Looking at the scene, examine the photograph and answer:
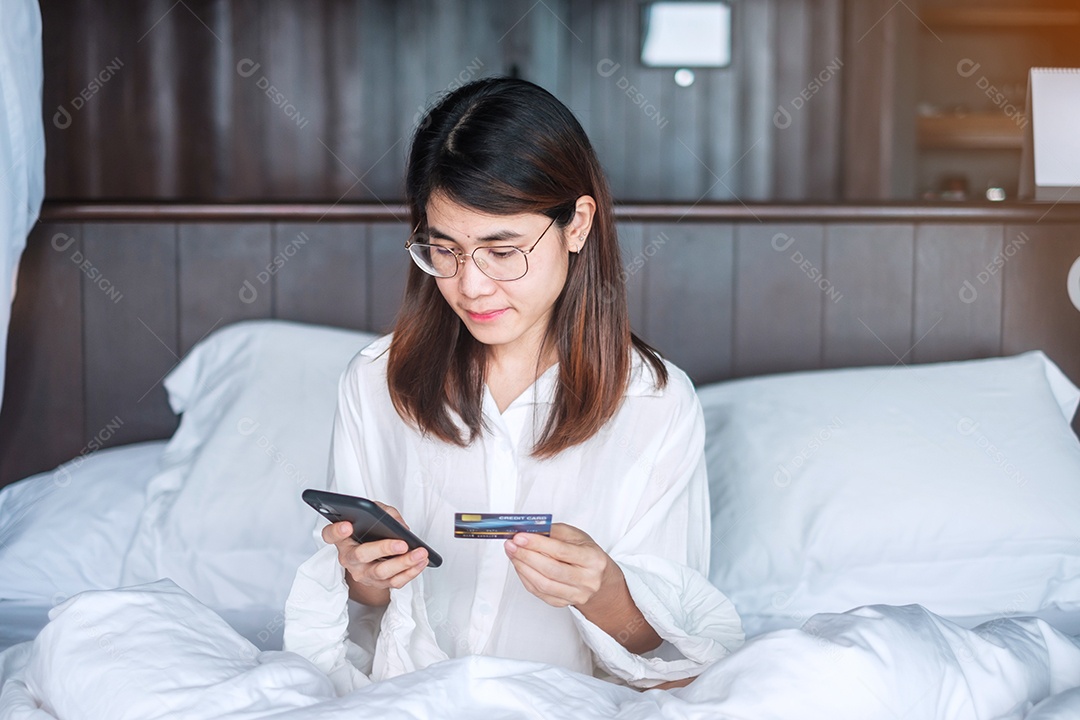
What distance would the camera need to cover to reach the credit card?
103 cm

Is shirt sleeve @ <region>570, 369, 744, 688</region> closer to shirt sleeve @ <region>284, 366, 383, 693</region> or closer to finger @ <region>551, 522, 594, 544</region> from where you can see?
finger @ <region>551, 522, 594, 544</region>

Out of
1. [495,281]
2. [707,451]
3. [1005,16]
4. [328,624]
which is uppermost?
[1005,16]

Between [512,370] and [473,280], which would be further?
[512,370]

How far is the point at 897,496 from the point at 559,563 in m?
0.67

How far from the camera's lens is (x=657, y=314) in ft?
6.32

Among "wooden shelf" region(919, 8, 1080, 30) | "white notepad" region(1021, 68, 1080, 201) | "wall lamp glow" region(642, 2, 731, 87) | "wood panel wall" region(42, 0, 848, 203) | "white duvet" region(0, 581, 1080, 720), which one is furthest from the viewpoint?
"wooden shelf" region(919, 8, 1080, 30)

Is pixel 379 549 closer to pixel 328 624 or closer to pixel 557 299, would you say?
pixel 328 624

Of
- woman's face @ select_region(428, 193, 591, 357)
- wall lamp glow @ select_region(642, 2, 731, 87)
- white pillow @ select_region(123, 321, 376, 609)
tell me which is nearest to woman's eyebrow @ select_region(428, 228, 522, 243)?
woman's face @ select_region(428, 193, 591, 357)

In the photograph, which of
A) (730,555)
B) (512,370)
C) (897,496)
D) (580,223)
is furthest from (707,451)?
(580,223)

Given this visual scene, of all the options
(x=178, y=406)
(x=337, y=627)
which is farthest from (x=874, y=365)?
(x=178, y=406)

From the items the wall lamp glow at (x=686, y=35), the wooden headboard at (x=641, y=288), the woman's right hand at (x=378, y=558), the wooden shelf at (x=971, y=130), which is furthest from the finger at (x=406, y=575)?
the wooden shelf at (x=971, y=130)

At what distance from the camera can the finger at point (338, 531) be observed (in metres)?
1.07

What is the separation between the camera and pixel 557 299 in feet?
4.36

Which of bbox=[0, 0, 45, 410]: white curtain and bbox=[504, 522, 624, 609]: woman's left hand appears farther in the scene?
bbox=[0, 0, 45, 410]: white curtain
